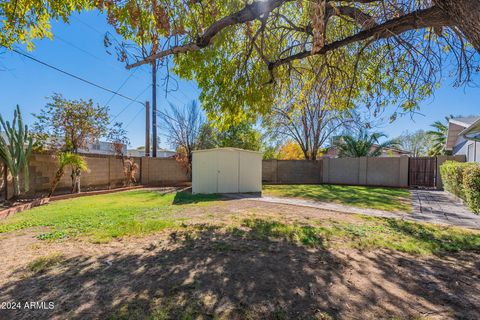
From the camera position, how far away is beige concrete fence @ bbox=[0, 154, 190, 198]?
8695 mm

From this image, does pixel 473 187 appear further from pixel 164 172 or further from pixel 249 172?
pixel 164 172

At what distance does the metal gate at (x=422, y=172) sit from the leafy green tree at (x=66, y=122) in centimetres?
1719

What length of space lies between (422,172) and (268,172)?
905cm

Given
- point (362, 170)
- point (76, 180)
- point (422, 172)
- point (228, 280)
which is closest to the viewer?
point (228, 280)

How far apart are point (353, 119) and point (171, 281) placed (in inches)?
704

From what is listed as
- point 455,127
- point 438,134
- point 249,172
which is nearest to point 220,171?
point 249,172

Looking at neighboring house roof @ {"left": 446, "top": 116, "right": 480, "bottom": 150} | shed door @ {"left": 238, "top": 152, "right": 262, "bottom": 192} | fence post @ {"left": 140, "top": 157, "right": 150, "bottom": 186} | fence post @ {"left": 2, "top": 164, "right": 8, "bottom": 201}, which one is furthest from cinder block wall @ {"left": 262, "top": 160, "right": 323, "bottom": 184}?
fence post @ {"left": 2, "top": 164, "right": 8, "bottom": 201}

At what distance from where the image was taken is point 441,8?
8.43 feet

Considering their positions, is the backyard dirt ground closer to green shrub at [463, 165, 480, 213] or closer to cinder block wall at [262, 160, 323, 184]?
green shrub at [463, 165, 480, 213]

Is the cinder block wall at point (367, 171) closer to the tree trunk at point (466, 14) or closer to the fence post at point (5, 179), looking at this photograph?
the tree trunk at point (466, 14)

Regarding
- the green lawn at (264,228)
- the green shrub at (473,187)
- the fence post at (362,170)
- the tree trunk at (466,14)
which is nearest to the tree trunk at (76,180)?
the green lawn at (264,228)

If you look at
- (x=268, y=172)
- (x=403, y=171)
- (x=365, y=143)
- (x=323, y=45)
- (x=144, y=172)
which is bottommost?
(x=268, y=172)

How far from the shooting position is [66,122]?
1090 cm

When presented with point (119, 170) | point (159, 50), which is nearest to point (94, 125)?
point (119, 170)
